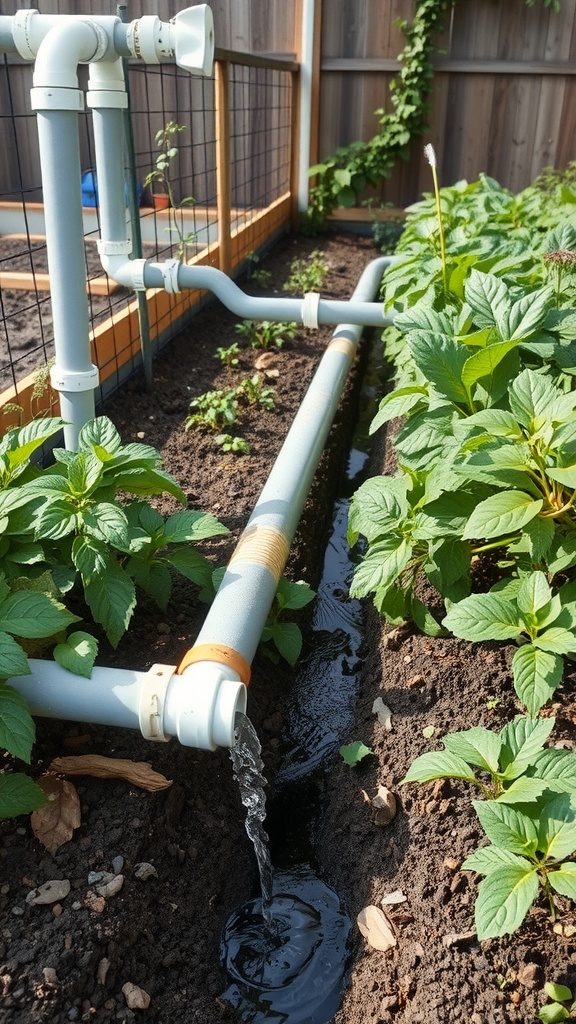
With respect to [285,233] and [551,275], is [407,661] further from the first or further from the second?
[285,233]

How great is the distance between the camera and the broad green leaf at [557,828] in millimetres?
1275

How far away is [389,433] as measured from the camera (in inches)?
134

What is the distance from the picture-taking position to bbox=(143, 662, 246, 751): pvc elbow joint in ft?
4.90

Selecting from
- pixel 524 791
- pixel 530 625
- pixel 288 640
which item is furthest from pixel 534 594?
pixel 288 640

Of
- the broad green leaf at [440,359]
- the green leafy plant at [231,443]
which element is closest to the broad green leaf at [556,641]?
the broad green leaf at [440,359]

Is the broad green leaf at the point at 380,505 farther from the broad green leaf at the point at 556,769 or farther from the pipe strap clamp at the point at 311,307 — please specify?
the pipe strap clamp at the point at 311,307

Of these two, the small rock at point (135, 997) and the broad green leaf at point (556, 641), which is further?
the broad green leaf at point (556, 641)

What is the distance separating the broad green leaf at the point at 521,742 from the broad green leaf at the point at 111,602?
0.79 metres

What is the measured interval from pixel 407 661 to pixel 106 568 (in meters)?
0.75

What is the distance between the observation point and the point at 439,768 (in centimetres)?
146

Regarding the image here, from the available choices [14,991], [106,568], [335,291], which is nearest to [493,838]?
[14,991]

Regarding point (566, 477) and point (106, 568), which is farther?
point (106, 568)

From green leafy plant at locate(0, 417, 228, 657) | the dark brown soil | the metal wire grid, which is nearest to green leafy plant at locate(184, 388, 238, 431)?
the dark brown soil

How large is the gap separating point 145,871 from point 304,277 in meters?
4.01
